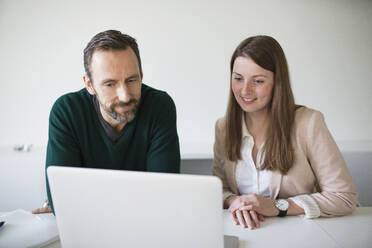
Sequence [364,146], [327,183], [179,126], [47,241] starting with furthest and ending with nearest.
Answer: [179,126], [364,146], [327,183], [47,241]

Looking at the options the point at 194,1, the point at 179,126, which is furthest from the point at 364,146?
the point at 194,1

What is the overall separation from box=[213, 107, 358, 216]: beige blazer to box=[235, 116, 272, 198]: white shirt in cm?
2

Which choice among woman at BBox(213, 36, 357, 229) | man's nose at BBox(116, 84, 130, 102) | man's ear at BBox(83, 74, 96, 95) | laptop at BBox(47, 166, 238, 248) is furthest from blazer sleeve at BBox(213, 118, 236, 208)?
laptop at BBox(47, 166, 238, 248)

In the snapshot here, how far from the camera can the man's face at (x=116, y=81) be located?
3.29 ft

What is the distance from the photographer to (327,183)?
3.54ft

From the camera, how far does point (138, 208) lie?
1.97 feet

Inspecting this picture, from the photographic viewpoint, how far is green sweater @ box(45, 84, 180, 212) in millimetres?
1102

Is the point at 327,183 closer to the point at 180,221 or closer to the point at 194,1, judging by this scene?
the point at 180,221

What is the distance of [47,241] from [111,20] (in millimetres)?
1606

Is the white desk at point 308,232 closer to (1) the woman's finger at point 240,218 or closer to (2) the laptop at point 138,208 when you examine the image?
(1) the woman's finger at point 240,218

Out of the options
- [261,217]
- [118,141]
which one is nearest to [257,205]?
[261,217]

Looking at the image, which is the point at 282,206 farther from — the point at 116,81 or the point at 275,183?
the point at 116,81

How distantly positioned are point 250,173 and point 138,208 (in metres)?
0.75

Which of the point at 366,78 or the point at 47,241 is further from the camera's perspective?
the point at 366,78
